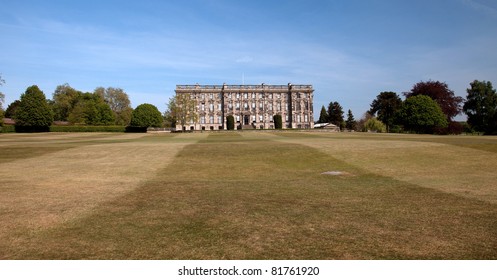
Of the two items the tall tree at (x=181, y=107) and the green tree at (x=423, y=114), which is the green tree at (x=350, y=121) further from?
the tall tree at (x=181, y=107)

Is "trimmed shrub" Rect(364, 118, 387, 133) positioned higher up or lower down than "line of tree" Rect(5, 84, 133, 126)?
lower down

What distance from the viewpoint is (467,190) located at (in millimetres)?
13477

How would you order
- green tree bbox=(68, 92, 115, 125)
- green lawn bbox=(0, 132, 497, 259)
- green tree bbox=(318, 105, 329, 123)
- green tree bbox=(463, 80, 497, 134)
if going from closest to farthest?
green lawn bbox=(0, 132, 497, 259) → green tree bbox=(463, 80, 497, 134) → green tree bbox=(68, 92, 115, 125) → green tree bbox=(318, 105, 329, 123)

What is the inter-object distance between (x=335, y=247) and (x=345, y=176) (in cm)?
1155

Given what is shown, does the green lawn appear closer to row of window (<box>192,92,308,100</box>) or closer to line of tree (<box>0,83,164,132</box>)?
line of tree (<box>0,83,164,132</box>)

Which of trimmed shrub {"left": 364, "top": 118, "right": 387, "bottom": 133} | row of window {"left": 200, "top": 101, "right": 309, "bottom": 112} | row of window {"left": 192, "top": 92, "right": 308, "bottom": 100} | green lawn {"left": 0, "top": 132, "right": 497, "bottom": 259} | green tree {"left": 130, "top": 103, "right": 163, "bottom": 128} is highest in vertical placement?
row of window {"left": 192, "top": 92, "right": 308, "bottom": 100}

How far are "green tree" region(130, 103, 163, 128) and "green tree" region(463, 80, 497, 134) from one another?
331 ft

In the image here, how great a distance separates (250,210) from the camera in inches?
410

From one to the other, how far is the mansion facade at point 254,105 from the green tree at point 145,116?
2469 cm

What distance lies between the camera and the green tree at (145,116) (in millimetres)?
110438

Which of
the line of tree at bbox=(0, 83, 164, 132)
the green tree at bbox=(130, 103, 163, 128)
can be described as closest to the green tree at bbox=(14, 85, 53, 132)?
the line of tree at bbox=(0, 83, 164, 132)

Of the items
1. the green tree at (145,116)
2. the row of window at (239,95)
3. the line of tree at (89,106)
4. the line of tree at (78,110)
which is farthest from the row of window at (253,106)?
the line of tree at (89,106)

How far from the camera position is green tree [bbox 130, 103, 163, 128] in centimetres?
11044
